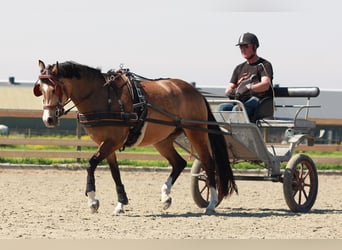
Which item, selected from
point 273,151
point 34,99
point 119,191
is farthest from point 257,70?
point 34,99

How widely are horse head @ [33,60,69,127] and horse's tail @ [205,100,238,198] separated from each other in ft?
6.20

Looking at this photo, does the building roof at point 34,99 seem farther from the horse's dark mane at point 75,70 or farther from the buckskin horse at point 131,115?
the horse's dark mane at point 75,70

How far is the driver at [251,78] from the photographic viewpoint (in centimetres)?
924

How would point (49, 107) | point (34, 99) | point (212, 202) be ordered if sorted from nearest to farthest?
point (49, 107), point (212, 202), point (34, 99)

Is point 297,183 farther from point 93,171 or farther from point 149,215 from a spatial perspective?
point 93,171

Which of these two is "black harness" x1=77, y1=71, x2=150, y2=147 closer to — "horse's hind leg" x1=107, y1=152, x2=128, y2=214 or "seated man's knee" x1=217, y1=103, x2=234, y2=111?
"horse's hind leg" x1=107, y1=152, x2=128, y2=214

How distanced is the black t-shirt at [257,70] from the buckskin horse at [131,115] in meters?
0.51

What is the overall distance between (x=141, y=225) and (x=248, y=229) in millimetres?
953

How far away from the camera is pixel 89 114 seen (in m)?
8.42

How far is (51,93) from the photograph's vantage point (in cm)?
820

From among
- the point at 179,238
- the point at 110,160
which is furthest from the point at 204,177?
the point at 179,238

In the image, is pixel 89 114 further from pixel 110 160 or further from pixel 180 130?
pixel 180 130

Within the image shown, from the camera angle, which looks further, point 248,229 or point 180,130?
point 180,130

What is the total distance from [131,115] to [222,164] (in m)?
1.33
